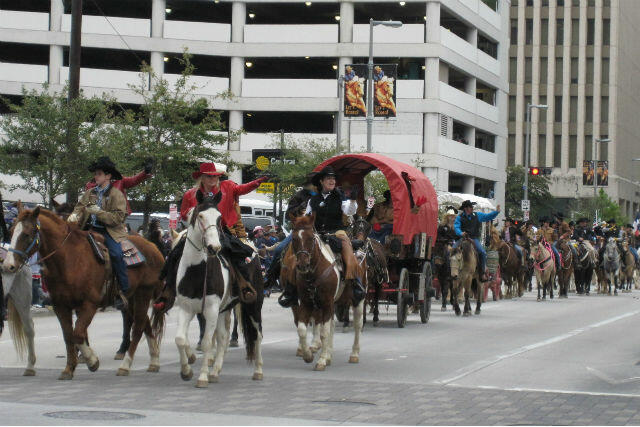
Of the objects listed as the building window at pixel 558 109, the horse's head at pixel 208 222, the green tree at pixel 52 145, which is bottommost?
the horse's head at pixel 208 222

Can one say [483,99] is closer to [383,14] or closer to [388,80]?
[383,14]

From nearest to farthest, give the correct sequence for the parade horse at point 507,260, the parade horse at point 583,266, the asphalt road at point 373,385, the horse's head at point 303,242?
the asphalt road at point 373,385
the horse's head at point 303,242
the parade horse at point 507,260
the parade horse at point 583,266

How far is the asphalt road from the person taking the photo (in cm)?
1021

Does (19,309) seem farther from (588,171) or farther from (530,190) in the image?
(530,190)

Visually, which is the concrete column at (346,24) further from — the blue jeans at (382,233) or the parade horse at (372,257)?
the parade horse at (372,257)

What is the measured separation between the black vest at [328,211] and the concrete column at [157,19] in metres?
46.4

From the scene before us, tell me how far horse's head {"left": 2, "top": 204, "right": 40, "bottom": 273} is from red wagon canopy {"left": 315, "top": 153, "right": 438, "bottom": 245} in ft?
26.2

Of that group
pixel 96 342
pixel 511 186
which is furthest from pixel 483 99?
pixel 96 342

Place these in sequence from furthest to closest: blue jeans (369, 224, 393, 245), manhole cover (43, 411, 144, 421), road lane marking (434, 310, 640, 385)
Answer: blue jeans (369, 224, 393, 245)
road lane marking (434, 310, 640, 385)
manhole cover (43, 411, 144, 421)

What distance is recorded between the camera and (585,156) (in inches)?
4338

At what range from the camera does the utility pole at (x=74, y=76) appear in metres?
24.8

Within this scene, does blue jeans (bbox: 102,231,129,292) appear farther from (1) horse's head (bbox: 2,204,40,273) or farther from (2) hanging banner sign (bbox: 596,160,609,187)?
(2) hanging banner sign (bbox: 596,160,609,187)

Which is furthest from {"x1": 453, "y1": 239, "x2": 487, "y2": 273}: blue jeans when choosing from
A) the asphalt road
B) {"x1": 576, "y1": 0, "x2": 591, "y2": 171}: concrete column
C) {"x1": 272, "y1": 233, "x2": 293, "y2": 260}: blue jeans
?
{"x1": 576, "y1": 0, "x2": 591, "y2": 171}: concrete column

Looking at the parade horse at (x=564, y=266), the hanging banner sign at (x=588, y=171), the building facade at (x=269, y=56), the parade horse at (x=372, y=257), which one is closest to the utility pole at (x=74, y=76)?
the parade horse at (x=372, y=257)
